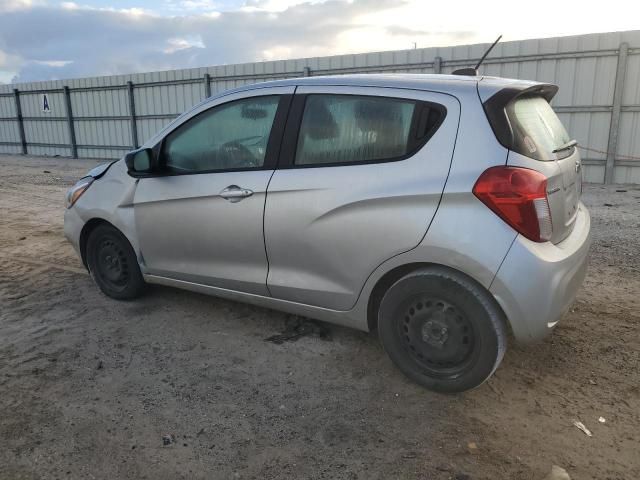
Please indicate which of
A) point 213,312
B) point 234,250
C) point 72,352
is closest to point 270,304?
point 234,250

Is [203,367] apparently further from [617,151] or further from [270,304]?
[617,151]

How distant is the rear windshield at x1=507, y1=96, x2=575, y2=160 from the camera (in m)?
2.74

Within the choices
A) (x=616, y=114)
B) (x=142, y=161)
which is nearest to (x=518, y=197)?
(x=142, y=161)

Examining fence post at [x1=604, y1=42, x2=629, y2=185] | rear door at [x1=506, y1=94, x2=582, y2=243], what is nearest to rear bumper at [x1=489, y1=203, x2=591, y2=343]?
rear door at [x1=506, y1=94, x2=582, y2=243]

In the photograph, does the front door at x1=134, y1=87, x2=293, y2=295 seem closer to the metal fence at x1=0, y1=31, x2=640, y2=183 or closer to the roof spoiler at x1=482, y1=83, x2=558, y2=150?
the roof spoiler at x1=482, y1=83, x2=558, y2=150

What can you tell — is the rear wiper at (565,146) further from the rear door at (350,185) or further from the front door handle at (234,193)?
the front door handle at (234,193)

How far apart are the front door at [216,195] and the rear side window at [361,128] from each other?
23 centimetres

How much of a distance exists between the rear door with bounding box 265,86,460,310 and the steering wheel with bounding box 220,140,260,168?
0.90 feet

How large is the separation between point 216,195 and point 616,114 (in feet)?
35.2

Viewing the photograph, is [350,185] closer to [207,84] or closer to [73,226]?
[73,226]

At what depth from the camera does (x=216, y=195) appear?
11.7ft

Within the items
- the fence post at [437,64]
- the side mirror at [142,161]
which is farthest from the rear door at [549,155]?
the fence post at [437,64]

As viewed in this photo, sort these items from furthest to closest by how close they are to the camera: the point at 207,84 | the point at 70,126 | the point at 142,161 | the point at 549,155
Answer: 1. the point at 70,126
2. the point at 207,84
3. the point at 142,161
4. the point at 549,155

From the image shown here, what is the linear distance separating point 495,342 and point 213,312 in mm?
2310
